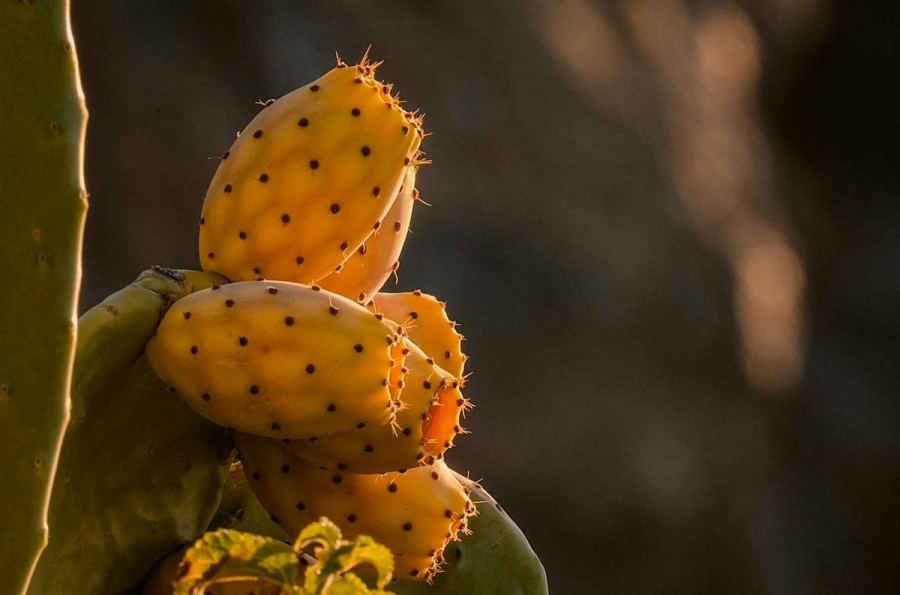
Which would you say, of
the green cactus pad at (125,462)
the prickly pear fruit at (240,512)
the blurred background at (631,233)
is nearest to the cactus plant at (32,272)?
the green cactus pad at (125,462)

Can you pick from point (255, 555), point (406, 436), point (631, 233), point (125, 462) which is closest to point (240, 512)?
point (125, 462)

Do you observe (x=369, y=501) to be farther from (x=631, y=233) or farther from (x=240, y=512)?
(x=631, y=233)

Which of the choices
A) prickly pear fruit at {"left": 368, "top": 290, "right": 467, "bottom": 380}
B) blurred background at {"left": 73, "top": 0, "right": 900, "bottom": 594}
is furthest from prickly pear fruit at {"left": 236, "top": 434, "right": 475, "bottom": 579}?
blurred background at {"left": 73, "top": 0, "right": 900, "bottom": 594}

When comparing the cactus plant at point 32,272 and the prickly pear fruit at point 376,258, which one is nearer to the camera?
the cactus plant at point 32,272

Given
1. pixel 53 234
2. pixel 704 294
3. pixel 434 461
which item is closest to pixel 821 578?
pixel 704 294

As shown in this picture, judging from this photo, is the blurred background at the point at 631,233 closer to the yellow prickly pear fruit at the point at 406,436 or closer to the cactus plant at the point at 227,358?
the cactus plant at the point at 227,358

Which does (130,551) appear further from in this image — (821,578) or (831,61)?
(831,61)
